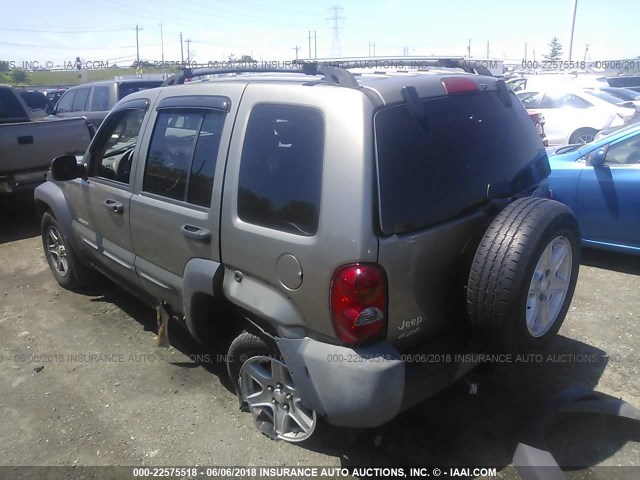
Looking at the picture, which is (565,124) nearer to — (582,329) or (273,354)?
(582,329)

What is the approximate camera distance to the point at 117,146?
13.3 feet

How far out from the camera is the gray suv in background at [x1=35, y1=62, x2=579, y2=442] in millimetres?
2314

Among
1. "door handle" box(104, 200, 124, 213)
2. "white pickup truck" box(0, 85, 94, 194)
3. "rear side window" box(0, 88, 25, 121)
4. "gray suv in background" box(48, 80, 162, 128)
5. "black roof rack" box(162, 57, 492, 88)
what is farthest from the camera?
"gray suv in background" box(48, 80, 162, 128)

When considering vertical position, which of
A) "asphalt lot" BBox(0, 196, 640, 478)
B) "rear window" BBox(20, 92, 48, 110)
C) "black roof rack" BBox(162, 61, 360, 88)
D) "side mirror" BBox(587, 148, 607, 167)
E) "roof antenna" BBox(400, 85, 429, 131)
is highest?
"black roof rack" BBox(162, 61, 360, 88)

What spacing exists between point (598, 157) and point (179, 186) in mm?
4100

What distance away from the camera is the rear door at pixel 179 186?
2.89m

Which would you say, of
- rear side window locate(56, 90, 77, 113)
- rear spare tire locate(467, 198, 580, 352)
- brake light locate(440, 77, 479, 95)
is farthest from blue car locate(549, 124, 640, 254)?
rear side window locate(56, 90, 77, 113)

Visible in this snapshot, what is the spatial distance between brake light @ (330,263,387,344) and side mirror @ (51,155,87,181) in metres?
2.75

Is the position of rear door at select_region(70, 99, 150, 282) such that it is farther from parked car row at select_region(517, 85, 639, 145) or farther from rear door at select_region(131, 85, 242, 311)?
parked car row at select_region(517, 85, 639, 145)

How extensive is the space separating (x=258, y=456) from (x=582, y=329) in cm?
268

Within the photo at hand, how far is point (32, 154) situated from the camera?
7102mm

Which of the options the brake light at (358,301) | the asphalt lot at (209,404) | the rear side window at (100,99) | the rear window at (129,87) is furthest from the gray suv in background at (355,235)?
the rear side window at (100,99)

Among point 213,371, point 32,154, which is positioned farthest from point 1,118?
point 213,371

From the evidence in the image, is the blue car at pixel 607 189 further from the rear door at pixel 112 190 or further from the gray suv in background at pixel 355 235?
the rear door at pixel 112 190
